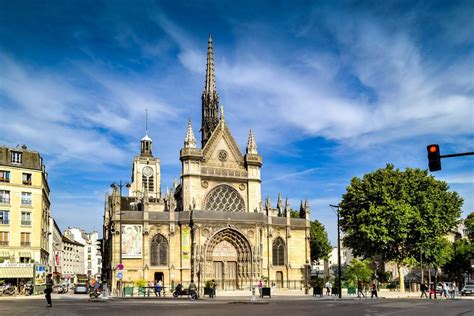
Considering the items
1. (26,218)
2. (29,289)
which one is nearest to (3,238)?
(26,218)

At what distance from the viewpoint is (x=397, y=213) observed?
50.7 metres

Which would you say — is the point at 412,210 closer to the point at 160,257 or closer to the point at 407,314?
the point at 160,257

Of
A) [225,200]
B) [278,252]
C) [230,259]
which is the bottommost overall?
[230,259]

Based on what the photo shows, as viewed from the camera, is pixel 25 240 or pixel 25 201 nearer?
pixel 25 240

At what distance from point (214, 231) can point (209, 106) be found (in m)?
19.1

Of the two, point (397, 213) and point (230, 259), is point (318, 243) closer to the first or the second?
point (230, 259)

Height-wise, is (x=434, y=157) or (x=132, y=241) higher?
(x=434, y=157)

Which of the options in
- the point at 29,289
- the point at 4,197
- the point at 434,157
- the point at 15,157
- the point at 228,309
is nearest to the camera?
the point at 434,157

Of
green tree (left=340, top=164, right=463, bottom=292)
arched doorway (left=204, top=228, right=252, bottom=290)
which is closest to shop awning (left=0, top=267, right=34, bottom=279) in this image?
arched doorway (left=204, top=228, right=252, bottom=290)

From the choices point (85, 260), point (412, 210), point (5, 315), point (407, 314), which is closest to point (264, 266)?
point (412, 210)

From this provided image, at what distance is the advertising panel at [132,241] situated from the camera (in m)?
51.2

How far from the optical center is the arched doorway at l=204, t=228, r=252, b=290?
5481cm

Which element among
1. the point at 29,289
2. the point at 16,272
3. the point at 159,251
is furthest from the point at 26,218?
the point at 159,251

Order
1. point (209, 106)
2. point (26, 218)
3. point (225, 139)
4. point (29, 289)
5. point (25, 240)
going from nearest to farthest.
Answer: point (29, 289) < point (25, 240) < point (26, 218) < point (225, 139) < point (209, 106)
